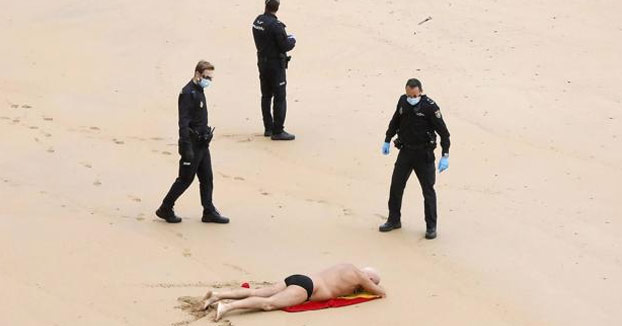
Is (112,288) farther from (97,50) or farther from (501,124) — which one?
(97,50)

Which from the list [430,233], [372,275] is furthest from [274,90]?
[372,275]

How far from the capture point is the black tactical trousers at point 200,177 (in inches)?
386

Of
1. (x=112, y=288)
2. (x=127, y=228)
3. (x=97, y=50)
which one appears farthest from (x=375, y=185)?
(x=97, y=50)

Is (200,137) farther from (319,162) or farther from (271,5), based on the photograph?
(271,5)

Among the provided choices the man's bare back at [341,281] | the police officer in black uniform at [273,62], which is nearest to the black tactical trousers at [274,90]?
the police officer in black uniform at [273,62]

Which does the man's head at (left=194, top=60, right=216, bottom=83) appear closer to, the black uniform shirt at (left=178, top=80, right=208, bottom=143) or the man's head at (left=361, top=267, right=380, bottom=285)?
the black uniform shirt at (left=178, top=80, right=208, bottom=143)

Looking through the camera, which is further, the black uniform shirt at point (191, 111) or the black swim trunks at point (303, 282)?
the black uniform shirt at point (191, 111)

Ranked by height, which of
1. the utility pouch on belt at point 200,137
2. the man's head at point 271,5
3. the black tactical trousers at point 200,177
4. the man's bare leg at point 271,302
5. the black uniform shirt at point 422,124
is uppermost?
the man's head at point 271,5

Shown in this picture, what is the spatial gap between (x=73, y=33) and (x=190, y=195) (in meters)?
7.45

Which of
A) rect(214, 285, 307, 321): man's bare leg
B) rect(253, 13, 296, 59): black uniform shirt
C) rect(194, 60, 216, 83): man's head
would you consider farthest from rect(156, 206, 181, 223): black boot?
rect(253, 13, 296, 59): black uniform shirt

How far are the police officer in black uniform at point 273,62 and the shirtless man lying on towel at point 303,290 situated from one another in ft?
15.7

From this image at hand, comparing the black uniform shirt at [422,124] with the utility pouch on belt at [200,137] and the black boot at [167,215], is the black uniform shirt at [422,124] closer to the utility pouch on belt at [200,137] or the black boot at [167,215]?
the utility pouch on belt at [200,137]

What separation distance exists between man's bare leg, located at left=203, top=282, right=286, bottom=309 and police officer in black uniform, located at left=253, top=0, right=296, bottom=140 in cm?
512

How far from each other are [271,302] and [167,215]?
2.29 metres
